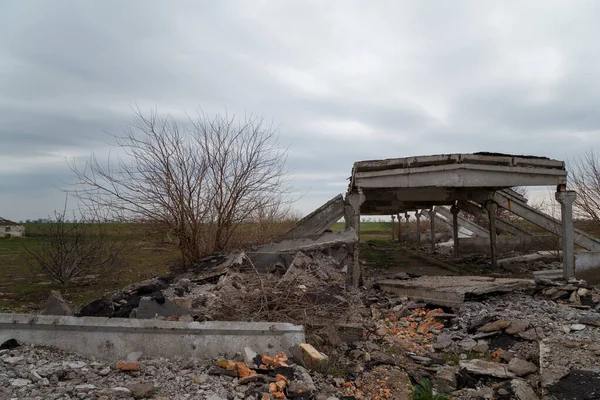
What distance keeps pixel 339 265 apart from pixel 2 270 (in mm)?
14036

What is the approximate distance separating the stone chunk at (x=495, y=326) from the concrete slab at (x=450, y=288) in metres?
1.38

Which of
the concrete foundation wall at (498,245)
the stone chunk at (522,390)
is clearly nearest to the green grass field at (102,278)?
the stone chunk at (522,390)

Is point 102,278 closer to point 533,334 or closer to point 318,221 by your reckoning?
point 318,221

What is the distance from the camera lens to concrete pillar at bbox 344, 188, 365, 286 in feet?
37.5

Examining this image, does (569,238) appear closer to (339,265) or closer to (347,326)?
(339,265)

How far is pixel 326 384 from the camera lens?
496 cm

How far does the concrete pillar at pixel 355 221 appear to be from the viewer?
450 inches

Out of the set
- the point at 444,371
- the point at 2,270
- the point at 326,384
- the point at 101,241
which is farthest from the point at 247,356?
the point at 2,270

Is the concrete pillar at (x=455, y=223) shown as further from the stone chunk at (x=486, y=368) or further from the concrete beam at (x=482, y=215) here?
the stone chunk at (x=486, y=368)

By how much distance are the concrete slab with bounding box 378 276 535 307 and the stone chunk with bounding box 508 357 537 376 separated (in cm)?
282

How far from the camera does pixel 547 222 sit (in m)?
13.0

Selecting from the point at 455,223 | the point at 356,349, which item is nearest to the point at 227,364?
the point at 356,349

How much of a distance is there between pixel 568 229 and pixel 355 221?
214 inches

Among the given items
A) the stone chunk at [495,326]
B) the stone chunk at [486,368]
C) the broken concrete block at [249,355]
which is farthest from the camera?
the stone chunk at [495,326]
